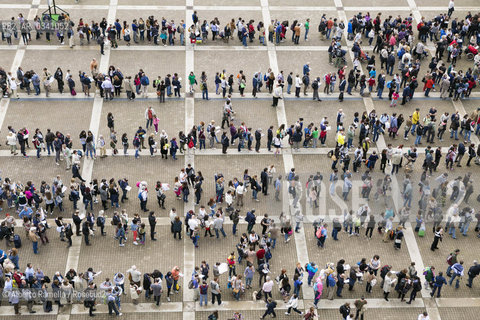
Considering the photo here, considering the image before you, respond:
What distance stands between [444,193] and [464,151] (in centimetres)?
306

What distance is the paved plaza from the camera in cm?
2362

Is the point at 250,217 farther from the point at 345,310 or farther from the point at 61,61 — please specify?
the point at 61,61

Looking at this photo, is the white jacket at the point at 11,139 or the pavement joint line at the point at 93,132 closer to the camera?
the pavement joint line at the point at 93,132

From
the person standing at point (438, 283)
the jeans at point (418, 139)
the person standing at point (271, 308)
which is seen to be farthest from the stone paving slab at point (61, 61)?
the person standing at point (438, 283)

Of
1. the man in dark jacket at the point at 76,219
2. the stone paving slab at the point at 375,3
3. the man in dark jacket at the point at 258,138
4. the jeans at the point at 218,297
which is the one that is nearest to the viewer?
the jeans at the point at 218,297

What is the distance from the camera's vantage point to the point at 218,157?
29469mm

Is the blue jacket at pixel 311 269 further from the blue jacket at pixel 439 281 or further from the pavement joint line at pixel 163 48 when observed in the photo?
the pavement joint line at pixel 163 48

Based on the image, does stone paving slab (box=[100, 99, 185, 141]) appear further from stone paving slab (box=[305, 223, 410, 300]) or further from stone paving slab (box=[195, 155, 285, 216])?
stone paving slab (box=[305, 223, 410, 300])

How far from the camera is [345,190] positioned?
27078 millimetres

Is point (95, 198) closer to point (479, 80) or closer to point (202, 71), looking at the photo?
point (202, 71)

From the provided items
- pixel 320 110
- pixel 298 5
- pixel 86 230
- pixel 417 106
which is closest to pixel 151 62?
pixel 320 110

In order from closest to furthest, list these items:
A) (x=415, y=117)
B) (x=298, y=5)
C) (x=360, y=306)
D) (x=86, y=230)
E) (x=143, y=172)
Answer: (x=360, y=306), (x=86, y=230), (x=143, y=172), (x=415, y=117), (x=298, y=5)

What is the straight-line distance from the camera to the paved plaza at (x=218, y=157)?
2362 cm

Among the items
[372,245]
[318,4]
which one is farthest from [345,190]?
[318,4]
